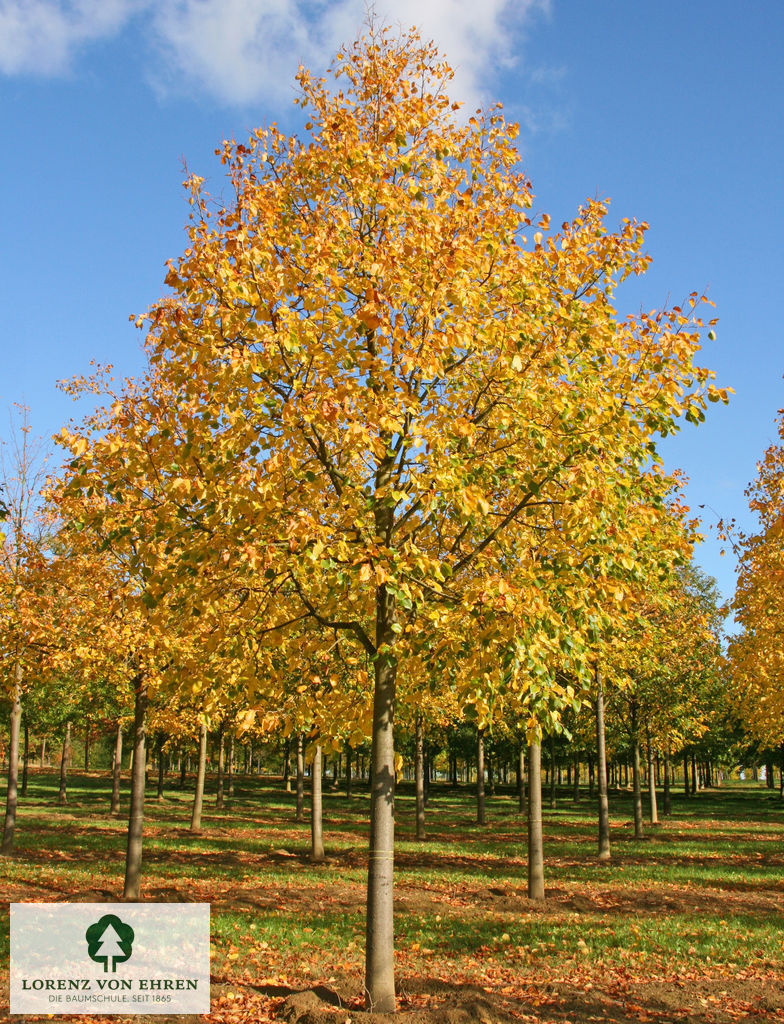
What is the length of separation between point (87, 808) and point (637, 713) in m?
23.5

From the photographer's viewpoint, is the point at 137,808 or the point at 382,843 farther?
the point at 137,808

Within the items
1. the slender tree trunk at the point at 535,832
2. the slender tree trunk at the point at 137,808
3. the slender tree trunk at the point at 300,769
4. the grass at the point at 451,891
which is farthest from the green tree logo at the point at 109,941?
the slender tree trunk at the point at 535,832

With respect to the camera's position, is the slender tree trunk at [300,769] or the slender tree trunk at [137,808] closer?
the slender tree trunk at [137,808]

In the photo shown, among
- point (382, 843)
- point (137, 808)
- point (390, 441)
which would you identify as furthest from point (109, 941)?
point (390, 441)

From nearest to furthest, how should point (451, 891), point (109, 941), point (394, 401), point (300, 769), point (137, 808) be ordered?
point (394, 401), point (109, 941), point (137, 808), point (451, 891), point (300, 769)

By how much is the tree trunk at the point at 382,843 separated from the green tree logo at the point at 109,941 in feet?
10.2

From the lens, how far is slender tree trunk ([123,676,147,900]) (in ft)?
35.4

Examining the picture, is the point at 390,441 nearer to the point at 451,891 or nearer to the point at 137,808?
the point at 137,808

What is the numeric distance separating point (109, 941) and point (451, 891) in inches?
279

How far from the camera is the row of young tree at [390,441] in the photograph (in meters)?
5.86

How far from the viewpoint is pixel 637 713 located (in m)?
25.3

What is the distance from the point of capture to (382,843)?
668 centimetres

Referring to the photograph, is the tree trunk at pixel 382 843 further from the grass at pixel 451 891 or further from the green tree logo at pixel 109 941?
the green tree logo at pixel 109 941

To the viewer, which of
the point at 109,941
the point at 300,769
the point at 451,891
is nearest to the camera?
the point at 109,941
